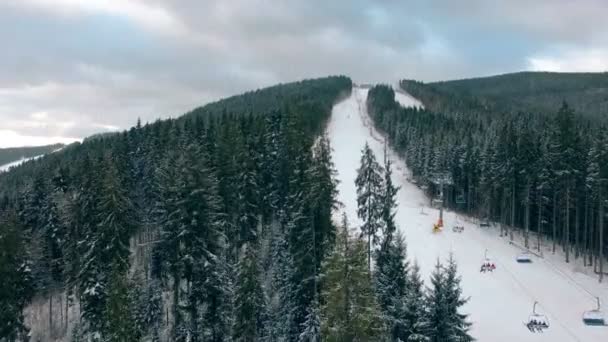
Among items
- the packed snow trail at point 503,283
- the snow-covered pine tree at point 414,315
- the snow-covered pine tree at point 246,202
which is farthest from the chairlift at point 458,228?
the snow-covered pine tree at point 414,315

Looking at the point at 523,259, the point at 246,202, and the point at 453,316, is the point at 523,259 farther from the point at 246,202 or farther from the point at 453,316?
the point at 453,316

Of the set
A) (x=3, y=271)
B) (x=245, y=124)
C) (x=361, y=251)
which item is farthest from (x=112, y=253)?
(x=245, y=124)

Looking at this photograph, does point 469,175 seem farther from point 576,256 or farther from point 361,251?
point 361,251

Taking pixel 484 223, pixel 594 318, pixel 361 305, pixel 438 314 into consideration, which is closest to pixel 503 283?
pixel 594 318

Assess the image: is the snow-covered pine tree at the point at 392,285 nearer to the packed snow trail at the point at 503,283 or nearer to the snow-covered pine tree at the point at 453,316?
the snow-covered pine tree at the point at 453,316

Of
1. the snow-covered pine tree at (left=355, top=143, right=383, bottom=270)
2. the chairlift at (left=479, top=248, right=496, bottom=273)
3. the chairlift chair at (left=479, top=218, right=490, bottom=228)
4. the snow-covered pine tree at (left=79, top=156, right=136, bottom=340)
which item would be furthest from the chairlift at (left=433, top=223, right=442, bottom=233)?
the snow-covered pine tree at (left=79, top=156, right=136, bottom=340)

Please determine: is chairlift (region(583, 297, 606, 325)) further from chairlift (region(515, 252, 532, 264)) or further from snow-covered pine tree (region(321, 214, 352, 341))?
snow-covered pine tree (region(321, 214, 352, 341))

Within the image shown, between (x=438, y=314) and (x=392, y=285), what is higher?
(x=392, y=285)
